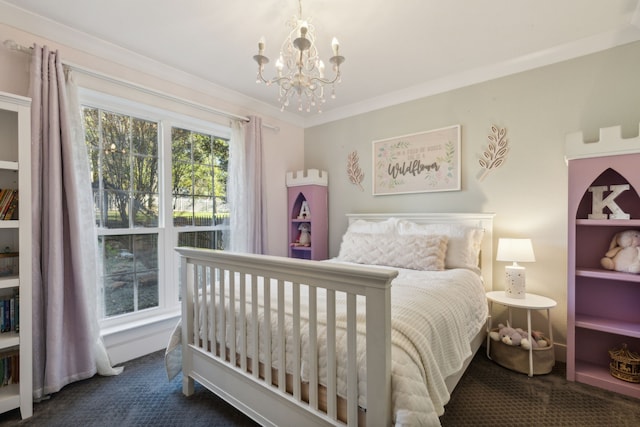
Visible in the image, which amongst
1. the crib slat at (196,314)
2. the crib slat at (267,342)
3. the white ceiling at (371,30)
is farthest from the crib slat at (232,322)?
the white ceiling at (371,30)

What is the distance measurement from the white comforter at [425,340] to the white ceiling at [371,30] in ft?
5.37

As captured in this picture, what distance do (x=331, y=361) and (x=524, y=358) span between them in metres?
1.69

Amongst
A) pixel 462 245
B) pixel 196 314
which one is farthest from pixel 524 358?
pixel 196 314

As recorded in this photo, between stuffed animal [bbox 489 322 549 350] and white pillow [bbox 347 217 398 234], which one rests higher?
white pillow [bbox 347 217 398 234]

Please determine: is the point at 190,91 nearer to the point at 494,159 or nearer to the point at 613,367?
the point at 494,159

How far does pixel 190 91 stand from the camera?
2668 mm

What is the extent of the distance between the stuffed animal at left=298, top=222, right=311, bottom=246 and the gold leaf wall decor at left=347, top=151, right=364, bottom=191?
76 cm

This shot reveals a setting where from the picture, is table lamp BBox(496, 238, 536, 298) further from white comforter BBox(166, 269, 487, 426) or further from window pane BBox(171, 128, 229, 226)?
window pane BBox(171, 128, 229, 226)

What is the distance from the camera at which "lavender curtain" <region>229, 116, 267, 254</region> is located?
2.93 m

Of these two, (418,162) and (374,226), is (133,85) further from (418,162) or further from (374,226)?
(418,162)

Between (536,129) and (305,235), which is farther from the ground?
(536,129)

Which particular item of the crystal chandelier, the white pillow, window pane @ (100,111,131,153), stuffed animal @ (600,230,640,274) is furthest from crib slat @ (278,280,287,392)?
stuffed animal @ (600,230,640,274)

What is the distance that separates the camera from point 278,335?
133cm

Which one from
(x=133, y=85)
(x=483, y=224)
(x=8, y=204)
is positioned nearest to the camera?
(x=8, y=204)
